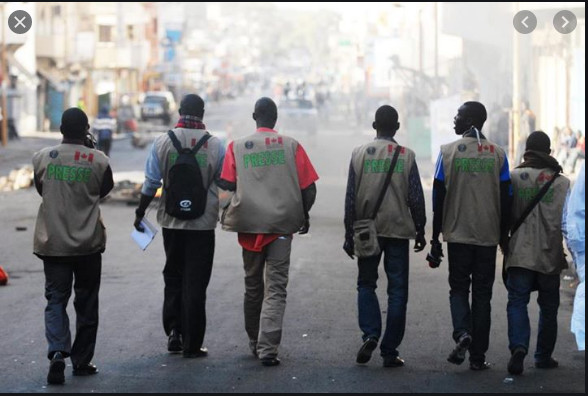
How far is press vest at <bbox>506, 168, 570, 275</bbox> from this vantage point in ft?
27.1

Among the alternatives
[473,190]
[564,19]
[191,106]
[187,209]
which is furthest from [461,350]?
[564,19]

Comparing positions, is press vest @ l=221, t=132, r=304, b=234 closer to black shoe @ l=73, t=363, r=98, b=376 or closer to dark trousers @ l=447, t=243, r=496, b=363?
dark trousers @ l=447, t=243, r=496, b=363

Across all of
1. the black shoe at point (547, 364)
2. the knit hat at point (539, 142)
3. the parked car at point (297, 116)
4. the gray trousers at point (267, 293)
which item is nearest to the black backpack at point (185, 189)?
the gray trousers at point (267, 293)

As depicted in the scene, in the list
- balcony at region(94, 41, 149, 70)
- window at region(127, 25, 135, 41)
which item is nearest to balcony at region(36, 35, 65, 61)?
balcony at region(94, 41, 149, 70)

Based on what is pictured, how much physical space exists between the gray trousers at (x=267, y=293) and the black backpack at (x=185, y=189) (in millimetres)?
475

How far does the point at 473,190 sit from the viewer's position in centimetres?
832

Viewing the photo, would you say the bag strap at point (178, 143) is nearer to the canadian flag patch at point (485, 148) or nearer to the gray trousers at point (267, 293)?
the gray trousers at point (267, 293)

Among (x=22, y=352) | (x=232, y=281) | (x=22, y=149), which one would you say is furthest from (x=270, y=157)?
(x=22, y=149)

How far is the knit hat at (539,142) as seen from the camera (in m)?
8.39

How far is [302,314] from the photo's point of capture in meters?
10.5

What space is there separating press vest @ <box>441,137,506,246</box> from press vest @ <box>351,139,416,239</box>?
0.28m

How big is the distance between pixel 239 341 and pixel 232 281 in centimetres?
347

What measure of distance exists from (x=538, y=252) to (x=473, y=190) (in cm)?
58

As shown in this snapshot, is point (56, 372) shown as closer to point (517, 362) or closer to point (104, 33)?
point (517, 362)
